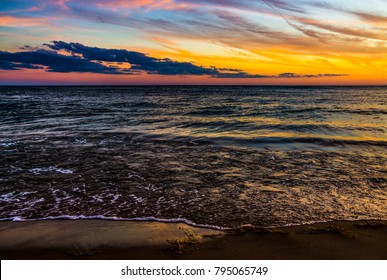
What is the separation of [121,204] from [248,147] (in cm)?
811

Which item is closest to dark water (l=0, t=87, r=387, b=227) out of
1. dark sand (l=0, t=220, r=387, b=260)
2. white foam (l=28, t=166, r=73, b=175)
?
white foam (l=28, t=166, r=73, b=175)

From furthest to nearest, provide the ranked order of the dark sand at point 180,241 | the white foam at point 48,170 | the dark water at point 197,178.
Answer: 1. the white foam at point 48,170
2. the dark water at point 197,178
3. the dark sand at point 180,241

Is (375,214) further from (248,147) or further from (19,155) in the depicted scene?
(19,155)

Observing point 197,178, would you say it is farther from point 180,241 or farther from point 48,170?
point 48,170

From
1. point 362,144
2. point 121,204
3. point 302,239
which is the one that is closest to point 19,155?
point 121,204

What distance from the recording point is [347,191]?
7668mm

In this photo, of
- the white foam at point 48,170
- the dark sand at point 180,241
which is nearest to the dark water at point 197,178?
the white foam at point 48,170

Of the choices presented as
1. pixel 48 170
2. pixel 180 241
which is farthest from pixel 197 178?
pixel 48 170

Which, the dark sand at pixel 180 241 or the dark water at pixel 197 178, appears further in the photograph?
the dark water at pixel 197 178

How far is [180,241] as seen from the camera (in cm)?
515

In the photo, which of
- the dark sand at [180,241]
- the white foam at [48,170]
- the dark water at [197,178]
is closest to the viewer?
the dark sand at [180,241]

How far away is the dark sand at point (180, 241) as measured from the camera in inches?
186

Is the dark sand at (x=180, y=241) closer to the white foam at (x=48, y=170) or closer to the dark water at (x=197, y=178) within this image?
the dark water at (x=197, y=178)

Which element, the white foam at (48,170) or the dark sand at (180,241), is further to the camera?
the white foam at (48,170)
